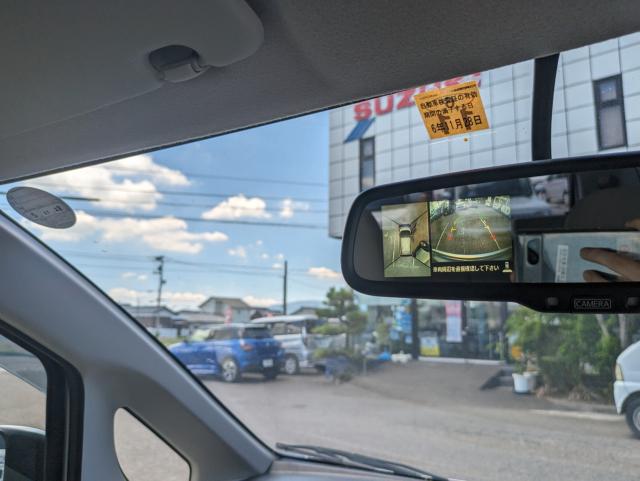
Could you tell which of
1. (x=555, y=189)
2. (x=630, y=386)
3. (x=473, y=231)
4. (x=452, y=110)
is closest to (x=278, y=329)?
(x=630, y=386)

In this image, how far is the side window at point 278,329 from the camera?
9.20 metres

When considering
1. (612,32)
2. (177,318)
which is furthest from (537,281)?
(177,318)

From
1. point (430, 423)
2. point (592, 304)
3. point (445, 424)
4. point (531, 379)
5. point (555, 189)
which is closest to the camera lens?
point (592, 304)

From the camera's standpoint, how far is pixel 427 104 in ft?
5.60

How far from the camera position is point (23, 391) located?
2.10m

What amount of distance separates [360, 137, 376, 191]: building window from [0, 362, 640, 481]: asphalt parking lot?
2.15 m

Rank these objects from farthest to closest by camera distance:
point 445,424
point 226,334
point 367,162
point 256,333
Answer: point 226,334
point 256,333
point 445,424
point 367,162

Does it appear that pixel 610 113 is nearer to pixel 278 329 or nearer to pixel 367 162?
pixel 367 162

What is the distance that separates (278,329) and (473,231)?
8.12 m

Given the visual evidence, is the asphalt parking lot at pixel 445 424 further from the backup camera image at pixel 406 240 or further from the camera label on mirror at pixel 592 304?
the camera label on mirror at pixel 592 304

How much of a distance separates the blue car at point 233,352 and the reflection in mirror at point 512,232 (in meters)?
7.21

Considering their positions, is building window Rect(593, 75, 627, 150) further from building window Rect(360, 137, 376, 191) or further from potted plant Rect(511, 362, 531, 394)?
potted plant Rect(511, 362, 531, 394)

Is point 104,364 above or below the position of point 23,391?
above

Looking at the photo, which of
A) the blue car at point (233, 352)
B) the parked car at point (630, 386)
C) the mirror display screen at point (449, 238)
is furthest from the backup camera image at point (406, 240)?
the blue car at point (233, 352)
